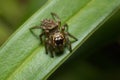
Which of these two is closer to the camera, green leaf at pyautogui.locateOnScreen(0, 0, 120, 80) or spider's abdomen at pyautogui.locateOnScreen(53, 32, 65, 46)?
green leaf at pyautogui.locateOnScreen(0, 0, 120, 80)

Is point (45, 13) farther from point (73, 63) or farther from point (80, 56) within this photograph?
point (73, 63)

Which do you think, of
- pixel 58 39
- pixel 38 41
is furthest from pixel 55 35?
pixel 38 41

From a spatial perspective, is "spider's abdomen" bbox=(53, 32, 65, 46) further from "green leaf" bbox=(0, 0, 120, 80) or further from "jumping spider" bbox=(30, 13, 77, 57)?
"green leaf" bbox=(0, 0, 120, 80)

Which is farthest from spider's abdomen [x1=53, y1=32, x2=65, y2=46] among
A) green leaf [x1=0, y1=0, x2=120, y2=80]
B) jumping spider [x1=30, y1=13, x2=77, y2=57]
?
green leaf [x1=0, y1=0, x2=120, y2=80]

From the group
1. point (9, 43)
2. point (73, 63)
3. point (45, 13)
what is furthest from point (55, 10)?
point (73, 63)

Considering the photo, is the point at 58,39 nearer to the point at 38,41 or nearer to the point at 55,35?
the point at 55,35

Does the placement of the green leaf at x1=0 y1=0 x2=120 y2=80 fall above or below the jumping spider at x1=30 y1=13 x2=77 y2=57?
above
